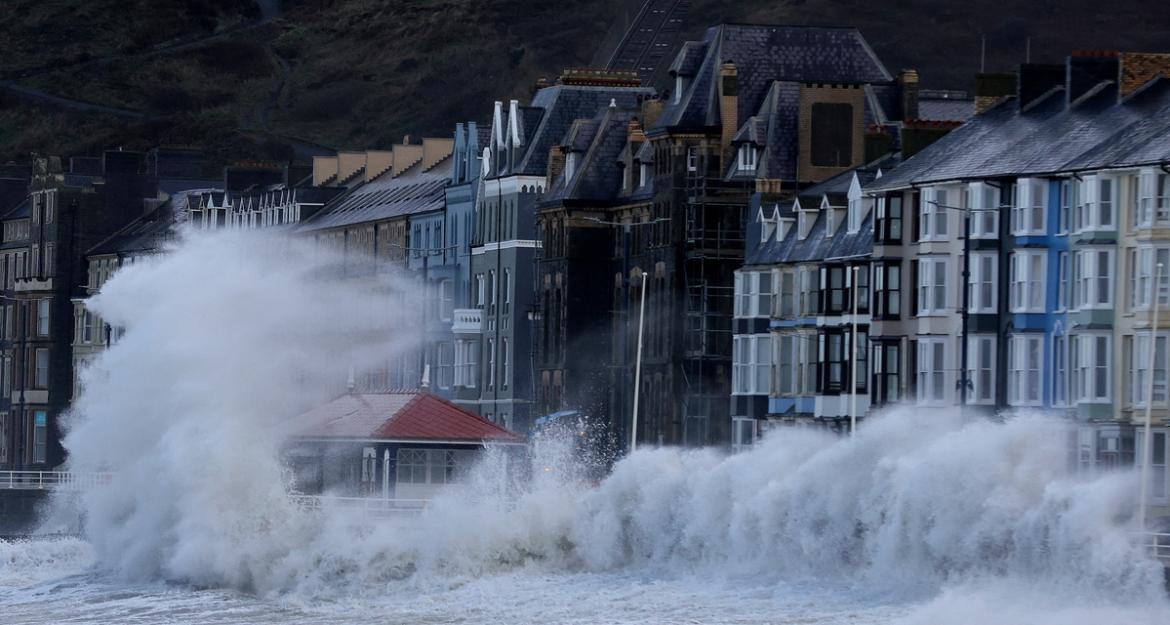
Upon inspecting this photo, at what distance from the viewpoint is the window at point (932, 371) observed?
86.9 m

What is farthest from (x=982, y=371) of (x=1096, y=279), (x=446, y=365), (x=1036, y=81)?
(x=446, y=365)

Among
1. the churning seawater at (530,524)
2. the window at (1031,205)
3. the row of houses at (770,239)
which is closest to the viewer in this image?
the churning seawater at (530,524)

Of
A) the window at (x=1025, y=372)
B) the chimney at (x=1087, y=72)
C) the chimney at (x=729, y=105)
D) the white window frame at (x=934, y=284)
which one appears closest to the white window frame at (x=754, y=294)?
the chimney at (x=729, y=105)

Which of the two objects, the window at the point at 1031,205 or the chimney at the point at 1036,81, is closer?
the window at the point at 1031,205

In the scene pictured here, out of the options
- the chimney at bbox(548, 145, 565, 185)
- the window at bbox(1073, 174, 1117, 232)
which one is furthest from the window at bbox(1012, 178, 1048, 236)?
the chimney at bbox(548, 145, 565, 185)

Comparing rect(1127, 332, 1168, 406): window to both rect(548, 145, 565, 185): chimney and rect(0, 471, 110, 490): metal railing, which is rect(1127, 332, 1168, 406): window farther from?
rect(548, 145, 565, 185): chimney

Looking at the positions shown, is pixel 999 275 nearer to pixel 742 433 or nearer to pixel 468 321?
pixel 742 433

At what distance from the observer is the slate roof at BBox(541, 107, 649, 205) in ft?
379

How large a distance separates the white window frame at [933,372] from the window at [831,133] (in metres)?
18.2

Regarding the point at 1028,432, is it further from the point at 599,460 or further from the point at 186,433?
the point at 599,460

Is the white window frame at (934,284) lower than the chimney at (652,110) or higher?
lower

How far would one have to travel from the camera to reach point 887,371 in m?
90.3

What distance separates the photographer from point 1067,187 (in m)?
81.9

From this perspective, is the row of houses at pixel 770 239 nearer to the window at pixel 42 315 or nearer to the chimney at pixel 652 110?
the chimney at pixel 652 110
